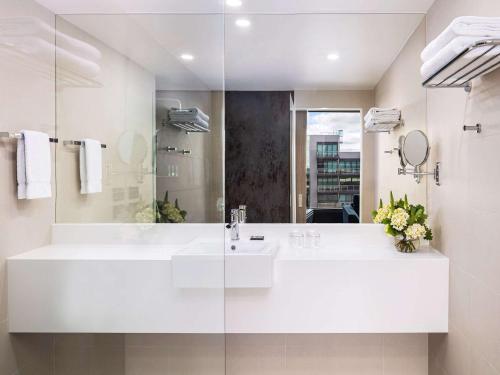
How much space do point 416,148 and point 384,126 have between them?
230 millimetres

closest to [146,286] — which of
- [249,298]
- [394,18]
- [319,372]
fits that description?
[249,298]

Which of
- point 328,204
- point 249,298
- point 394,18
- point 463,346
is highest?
point 394,18

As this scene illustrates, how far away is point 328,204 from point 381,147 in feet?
1.53

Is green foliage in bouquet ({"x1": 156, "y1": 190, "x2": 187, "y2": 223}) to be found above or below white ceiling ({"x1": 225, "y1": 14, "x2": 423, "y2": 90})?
below

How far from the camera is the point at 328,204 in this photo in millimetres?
2348

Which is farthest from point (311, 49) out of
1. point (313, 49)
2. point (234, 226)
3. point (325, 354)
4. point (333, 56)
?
point (325, 354)

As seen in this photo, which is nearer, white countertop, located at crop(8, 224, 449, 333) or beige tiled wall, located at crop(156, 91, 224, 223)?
white countertop, located at crop(8, 224, 449, 333)

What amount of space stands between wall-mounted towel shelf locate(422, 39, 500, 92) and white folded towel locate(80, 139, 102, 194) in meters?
1.43

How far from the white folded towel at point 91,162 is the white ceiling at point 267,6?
63 centimetres

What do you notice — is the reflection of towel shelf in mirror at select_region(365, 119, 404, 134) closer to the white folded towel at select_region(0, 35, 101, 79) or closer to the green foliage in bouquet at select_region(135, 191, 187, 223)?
the green foliage in bouquet at select_region(135, 191, 187, 223)

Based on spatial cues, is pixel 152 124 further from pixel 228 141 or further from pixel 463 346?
pixel 463 346

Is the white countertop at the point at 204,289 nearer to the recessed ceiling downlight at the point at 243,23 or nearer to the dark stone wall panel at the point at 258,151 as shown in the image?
the dark stone wall panel at the point at 258,151

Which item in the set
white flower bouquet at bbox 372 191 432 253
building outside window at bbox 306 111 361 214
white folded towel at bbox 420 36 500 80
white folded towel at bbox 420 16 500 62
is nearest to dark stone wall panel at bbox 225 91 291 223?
building outside window at bbox 306 111 361 214

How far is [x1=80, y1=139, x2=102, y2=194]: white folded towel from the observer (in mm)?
1582
